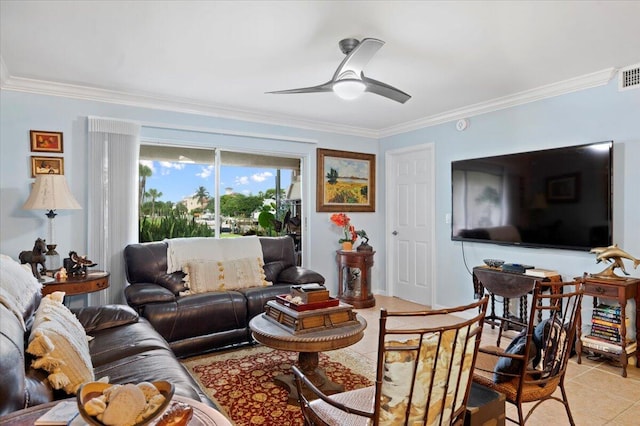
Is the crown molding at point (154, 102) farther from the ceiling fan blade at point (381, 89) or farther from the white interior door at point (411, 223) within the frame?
the ceiling fan blade at point (381, 89)

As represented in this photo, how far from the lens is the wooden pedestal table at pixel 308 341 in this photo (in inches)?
87.3

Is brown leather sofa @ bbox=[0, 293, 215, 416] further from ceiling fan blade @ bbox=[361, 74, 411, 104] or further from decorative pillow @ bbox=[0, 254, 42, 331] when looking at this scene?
ceiling fan blade @ bbox=[361, 74, 411, 104]

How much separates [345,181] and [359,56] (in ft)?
9.64

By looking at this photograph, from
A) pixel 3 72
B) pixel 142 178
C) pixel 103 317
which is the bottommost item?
pixel 103 317

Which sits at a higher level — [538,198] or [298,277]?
[538,198]

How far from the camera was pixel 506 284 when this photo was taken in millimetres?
3502

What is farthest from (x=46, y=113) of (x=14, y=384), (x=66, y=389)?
(x=14, y=384)

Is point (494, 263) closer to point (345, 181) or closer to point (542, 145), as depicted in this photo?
point (542, 145)

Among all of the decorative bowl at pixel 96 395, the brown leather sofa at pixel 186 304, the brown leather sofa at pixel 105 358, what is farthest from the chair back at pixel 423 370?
the brown leather sofa at pixel 186 304

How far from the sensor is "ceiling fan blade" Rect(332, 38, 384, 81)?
231 cm

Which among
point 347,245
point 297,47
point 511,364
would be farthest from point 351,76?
point 347,245

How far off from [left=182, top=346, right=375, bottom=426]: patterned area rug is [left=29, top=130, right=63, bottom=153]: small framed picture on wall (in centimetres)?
232

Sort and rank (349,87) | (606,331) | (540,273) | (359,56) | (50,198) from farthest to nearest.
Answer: (540,273)
(50,198)
(606,331)
(349,87)
(359,56)

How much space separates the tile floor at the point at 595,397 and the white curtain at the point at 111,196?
2425 mm
